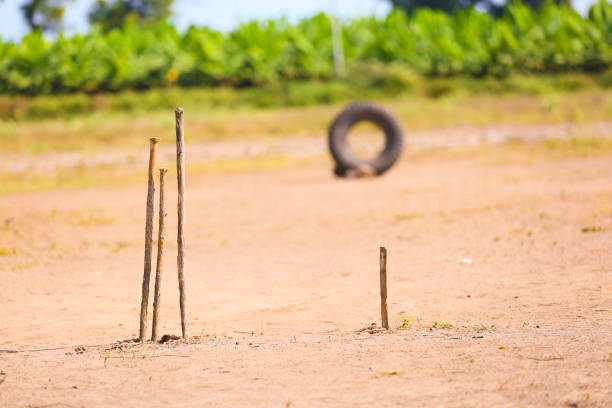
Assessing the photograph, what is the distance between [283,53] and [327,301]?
21.8 meters

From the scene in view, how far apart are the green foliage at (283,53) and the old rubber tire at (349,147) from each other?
9.92 meters

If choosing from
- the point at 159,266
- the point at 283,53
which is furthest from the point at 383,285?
the point at 283,53

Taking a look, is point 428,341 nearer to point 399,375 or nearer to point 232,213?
point 399,375

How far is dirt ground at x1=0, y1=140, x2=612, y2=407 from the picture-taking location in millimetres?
5192

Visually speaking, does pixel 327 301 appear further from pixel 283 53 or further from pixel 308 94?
pixel 283 53

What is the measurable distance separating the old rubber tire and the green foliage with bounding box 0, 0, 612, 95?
32.6 ft

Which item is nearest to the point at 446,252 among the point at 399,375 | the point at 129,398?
the point at 399,375

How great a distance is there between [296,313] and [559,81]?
21060mm

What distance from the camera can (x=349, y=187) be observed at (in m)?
15.1

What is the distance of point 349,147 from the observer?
55.5 ft

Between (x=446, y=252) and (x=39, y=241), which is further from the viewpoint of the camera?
(x=39, y=241)

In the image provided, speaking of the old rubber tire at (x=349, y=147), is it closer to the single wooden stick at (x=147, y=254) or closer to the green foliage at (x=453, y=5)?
the single wooden stick at (x=147, y=254)

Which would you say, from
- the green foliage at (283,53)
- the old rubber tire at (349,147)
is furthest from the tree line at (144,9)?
the old rubber tire at (349,147)

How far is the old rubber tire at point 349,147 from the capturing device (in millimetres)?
16641
